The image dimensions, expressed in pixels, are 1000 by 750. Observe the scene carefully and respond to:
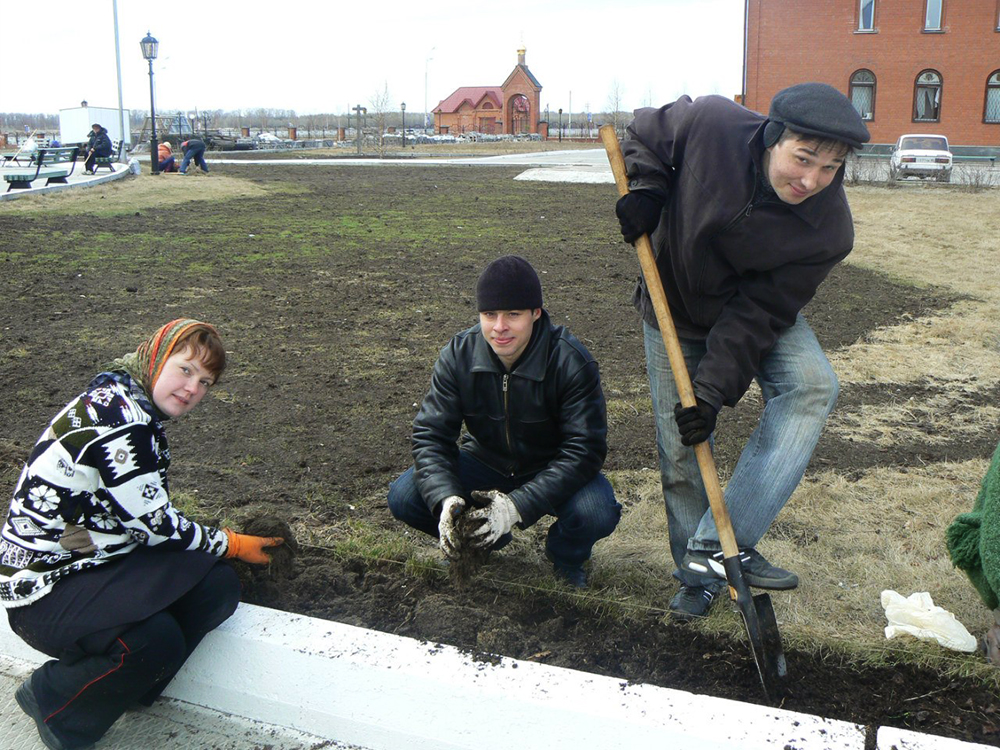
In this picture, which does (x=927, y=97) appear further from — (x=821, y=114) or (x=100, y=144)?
(x=821, y=114)

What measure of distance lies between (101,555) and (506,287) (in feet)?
4.65

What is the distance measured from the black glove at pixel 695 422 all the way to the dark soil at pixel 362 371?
2.06 ft

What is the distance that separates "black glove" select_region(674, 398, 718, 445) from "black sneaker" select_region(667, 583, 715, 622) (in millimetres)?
554

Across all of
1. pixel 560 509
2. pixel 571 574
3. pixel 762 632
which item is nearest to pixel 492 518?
pixel 560 509

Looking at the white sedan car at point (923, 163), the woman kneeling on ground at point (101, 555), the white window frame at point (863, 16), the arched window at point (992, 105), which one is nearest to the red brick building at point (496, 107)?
the white window frame at point (863, 16)

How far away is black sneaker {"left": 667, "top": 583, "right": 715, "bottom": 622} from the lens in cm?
295

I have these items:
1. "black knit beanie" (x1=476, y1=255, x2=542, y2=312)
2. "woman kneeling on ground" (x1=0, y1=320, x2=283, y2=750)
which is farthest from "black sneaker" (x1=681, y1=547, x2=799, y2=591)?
"woman kneeling on ground" (x1=0, y1=320, x2=283, y2=750)

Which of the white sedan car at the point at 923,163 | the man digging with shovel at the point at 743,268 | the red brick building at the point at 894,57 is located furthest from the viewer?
the red brick building at the point at 894,57

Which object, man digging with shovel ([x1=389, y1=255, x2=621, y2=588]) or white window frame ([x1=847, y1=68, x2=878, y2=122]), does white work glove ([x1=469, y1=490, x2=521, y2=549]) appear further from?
white window frame ([x1=847, y1=68, x2=878, y2=122])

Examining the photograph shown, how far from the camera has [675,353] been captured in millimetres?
2846

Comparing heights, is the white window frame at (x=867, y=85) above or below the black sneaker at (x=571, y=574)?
above

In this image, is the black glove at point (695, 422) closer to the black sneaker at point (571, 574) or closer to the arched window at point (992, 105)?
the black sneaker at point (571, 574)

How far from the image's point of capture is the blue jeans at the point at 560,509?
3078mm

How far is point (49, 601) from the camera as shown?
7.91 feet
